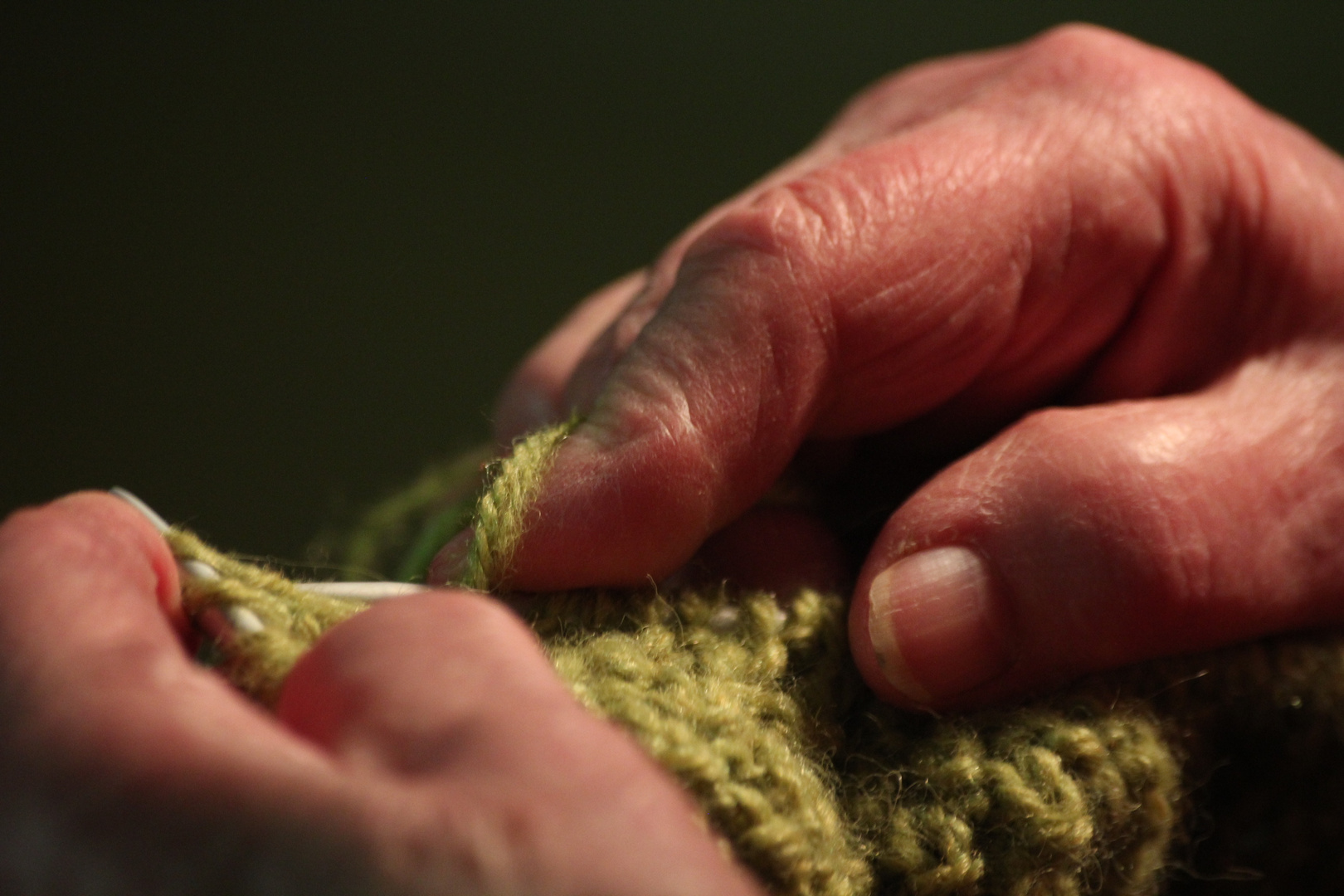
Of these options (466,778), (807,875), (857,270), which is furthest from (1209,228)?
(466,778)

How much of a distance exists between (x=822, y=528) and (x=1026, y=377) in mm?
173

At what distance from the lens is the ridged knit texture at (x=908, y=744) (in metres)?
0.46

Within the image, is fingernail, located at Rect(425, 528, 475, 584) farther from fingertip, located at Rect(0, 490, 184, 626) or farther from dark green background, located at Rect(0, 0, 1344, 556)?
dark green background, located at Rect(0, 0, 1344, 556)

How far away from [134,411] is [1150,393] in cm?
108

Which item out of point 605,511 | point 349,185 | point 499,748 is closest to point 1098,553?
point 605,511

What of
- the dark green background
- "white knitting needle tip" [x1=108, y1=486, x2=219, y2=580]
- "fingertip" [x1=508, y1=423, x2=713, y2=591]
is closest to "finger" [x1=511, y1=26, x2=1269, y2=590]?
"fingertip" [x1=508, y1=423, x2=713, y2=591]

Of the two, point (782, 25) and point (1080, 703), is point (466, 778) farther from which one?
point (782, 25)

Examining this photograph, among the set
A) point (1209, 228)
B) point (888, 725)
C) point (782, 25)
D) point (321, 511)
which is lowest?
point (321, 511)

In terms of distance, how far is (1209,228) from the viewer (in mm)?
707

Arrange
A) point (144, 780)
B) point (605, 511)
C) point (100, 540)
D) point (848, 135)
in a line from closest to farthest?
point (144, 780) → point (100, 540) → point (605, 511) → point (848, 135)

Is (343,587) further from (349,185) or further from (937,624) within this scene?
(349,185)

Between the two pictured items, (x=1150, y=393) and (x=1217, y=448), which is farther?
(x=1150, y=393)

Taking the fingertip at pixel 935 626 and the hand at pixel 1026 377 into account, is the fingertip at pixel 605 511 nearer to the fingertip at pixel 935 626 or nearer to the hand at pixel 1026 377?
the hand at pixel 1026 377

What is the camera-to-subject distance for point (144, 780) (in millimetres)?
311
